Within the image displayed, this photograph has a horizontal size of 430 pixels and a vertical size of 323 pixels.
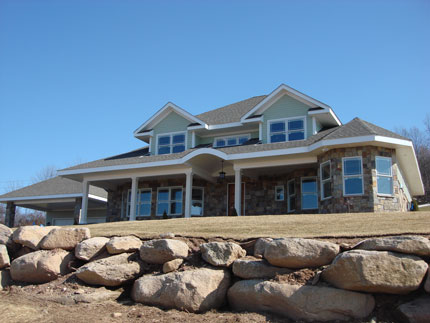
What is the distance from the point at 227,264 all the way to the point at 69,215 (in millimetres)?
24431

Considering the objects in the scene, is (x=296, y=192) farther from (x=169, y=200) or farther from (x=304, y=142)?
(x=169, y=200)

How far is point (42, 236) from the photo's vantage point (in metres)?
9.84

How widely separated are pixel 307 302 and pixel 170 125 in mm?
16398

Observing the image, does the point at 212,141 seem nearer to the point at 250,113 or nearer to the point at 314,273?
the point at 250,113

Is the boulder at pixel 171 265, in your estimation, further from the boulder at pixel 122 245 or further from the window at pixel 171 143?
the window at pixel 171 143

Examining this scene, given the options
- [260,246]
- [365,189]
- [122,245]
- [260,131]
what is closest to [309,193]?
[365,189]

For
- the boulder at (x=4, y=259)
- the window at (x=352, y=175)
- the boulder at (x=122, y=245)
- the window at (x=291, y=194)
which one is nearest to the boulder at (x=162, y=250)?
the boulder at (x=122, y=245)

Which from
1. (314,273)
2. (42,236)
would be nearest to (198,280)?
(314,273)

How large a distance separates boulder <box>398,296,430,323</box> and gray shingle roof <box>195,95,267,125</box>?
585 inches

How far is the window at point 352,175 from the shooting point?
15266 millimetres

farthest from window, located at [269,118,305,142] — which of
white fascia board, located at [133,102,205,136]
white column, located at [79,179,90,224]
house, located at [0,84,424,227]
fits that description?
white column, located at [79,179,90,224]

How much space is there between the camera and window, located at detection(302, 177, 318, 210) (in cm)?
1783

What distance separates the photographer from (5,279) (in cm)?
895

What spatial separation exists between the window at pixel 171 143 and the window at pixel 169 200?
76.6 inches
